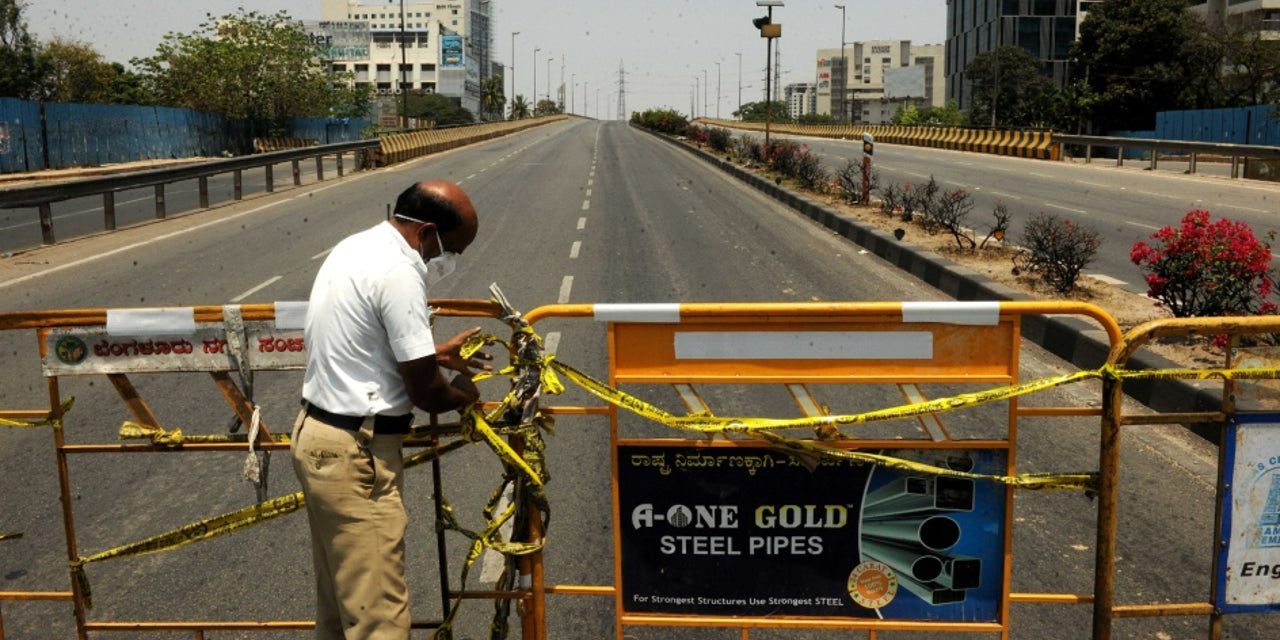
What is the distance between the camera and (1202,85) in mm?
56906

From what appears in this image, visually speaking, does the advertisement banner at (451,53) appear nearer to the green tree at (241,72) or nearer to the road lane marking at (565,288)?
the green tree at (241,72)

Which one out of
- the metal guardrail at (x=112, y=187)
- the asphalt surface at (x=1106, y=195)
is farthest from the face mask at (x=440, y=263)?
the metal guardrail at (x=112, y=187)

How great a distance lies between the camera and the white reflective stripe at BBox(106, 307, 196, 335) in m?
3.82

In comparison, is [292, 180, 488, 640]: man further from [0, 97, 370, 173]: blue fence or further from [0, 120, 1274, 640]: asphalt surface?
[0, 97, 370, 173]: blue fence

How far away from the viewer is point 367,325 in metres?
3.23

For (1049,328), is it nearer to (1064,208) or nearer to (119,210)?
(1064,208)

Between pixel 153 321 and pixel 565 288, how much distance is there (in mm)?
8510

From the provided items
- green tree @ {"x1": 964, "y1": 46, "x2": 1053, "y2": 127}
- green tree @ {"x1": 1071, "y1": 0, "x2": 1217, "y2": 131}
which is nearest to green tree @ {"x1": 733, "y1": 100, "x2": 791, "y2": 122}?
green tree @ {"x1": 964, "y1": 46, "x2": 1053, "y2": 127}

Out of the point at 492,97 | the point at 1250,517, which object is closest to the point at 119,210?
the point at 1250,517

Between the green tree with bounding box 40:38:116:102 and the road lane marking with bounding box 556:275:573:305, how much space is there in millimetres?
54050

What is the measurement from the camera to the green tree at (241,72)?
5522 cm

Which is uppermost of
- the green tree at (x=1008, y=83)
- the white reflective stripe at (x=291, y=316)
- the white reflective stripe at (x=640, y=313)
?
the green tree at (x=1008, y=83)

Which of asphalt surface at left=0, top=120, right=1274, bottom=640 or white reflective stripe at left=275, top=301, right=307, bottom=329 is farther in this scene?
asphalt surface at left=0, top=120, right=1274, bottom=640

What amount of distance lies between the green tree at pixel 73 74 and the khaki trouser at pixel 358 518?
62.3 meters
